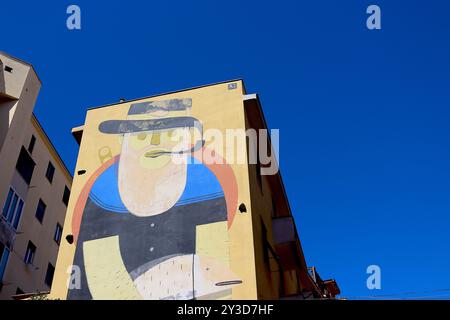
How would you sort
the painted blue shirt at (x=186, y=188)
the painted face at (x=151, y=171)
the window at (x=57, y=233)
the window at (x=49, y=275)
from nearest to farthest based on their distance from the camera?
the painted blue shirt at (x=186, y=188), the painted face at (x=151, y=171), the window at (x=49, y=275), the window at (x=57, y=233)

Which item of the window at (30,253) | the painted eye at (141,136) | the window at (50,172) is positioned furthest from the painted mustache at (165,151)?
the window at (50,172)

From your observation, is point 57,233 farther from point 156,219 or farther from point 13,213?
point 156,219

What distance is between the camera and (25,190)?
84.9ft

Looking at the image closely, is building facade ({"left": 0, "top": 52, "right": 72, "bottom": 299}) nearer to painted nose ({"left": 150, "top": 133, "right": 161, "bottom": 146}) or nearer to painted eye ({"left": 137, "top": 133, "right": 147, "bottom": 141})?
painted eye ({"left": 137, "top": 133, "right": 147, "bottom": 141})

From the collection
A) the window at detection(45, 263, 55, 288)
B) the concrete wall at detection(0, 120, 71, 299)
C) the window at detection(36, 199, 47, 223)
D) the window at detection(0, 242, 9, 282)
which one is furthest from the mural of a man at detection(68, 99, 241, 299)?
the window at detection(45, 263, 55, 288)

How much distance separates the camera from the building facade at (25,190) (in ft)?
72.9

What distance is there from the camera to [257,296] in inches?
511

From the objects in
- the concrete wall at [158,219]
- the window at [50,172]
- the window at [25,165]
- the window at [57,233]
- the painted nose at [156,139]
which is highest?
the window at [50,172]

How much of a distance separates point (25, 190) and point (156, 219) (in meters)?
14.0

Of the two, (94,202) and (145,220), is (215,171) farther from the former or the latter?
(94,202)

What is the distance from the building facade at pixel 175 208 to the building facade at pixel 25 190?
16.8 ft

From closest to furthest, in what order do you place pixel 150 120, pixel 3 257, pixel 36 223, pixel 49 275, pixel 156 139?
pixel 156 139 → pixel 150 120 → pixel 3 257 → pixel 36 223 → pixel 49 275

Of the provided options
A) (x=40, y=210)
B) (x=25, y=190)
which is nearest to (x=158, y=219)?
(x=25, y=190)

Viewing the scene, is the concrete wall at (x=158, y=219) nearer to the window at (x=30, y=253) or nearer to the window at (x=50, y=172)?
the window at (x=30, y=253)
